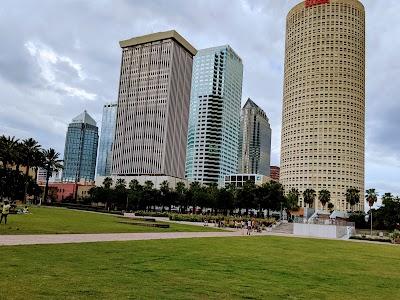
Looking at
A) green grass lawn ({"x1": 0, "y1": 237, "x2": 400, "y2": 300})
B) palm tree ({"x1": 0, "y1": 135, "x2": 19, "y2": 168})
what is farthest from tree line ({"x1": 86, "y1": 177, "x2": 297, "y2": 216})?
green grass lawn ({"x1": 0, "y1": 237, "x2": 400, "y2": 300})

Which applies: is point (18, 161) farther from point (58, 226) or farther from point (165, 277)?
point (165, 277)

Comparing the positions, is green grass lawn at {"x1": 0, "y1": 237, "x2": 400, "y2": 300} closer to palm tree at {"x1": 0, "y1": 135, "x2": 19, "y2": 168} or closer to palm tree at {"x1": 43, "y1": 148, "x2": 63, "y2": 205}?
palm tree at {"x1": 0, "y1": 135, "x2": 19, "y2": 168}

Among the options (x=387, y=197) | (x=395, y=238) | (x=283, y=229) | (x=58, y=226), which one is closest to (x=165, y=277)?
(x=58, y=226)

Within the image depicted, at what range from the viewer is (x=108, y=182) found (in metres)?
182

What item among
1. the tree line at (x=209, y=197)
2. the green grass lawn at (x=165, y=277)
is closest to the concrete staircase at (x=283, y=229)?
the tree line at (x=209, y=197)

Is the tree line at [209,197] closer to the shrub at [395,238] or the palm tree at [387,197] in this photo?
the palm tree at [387,197]

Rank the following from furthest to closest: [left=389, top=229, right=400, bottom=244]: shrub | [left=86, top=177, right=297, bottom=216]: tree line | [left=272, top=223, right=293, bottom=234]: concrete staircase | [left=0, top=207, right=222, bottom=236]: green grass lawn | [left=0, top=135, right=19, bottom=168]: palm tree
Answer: [left=86, top=177, right=297, bottom=216]: tree line
[left=0, top=135, right=19, bottom=168]: palm tree
[left=272, top=223, right=293, bottom=234]: concrete staircase
[left=389, top=229, right=400, bottom=244]: shrub
[left=0, top=207, right=222, bottom=236]: green grass lawn

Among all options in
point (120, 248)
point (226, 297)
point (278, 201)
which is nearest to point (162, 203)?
point (278, 201)

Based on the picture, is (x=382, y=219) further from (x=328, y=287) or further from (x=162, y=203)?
(x=328, y=287)

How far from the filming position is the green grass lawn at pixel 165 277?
1215cm

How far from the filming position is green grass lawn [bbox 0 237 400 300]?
1215 centimetres

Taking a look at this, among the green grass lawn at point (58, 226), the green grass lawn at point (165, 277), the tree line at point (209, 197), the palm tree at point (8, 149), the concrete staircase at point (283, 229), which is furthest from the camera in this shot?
the tree line at point (209, 197)

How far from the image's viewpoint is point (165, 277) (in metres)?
15.1

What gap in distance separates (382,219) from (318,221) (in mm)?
44106
